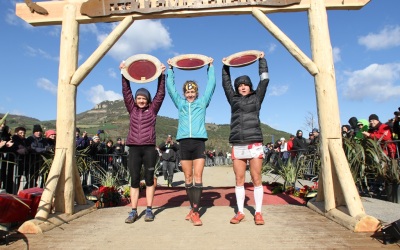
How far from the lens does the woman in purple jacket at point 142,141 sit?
4.42 metres

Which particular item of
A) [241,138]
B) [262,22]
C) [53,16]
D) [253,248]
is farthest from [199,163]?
[53,16]

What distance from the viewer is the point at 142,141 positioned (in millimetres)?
4418

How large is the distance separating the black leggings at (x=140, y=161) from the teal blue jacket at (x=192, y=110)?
0.47 metres

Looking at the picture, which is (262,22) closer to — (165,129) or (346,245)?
(346,245)

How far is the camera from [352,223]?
3.65 meters

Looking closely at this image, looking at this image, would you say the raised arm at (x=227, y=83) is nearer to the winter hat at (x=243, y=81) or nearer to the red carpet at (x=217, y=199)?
the winter hat at (x=243, y=81)

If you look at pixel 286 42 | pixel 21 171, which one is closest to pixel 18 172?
pixel 21 171

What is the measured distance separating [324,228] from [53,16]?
16.6 ft

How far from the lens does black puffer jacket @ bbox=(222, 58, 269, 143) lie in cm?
412

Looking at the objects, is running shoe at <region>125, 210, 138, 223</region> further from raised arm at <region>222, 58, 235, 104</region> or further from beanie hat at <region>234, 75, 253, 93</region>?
beanie hat at <region>234, 75, 253, 93</region>

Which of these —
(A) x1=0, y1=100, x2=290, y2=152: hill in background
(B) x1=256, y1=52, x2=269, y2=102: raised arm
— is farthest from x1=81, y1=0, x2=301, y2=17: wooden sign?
(A) x1=0, y1=100, x2=290, y2=152: hill in background

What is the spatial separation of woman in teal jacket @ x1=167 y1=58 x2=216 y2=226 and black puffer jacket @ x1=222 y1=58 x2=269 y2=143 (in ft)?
1.24

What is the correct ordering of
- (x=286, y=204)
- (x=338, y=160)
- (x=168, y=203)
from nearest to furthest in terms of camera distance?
(x=338, y=160) → (x=286, y=204) → (x=168, y=203)

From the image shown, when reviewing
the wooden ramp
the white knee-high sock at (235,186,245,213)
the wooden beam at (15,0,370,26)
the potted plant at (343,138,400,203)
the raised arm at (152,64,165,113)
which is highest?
the wooden beam at (15,0,370,26)
